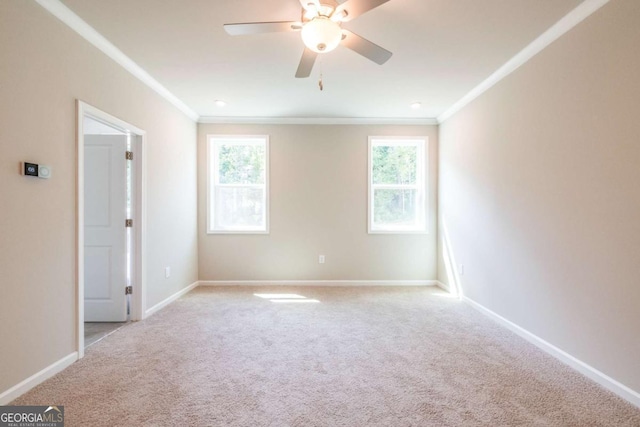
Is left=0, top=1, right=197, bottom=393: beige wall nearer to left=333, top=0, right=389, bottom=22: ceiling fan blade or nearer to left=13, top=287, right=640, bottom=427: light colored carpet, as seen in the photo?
left=13, top=287, right=640, bottom=427: light colored carpet

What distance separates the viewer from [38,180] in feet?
6.26

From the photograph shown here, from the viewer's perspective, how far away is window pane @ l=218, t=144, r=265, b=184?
458cm

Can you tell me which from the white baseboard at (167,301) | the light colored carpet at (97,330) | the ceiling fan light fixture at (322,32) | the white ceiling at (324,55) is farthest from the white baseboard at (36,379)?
the ceiling fan light fixture at (322,32)

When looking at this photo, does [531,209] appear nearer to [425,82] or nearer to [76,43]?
[425,82]

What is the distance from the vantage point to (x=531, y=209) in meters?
2.55

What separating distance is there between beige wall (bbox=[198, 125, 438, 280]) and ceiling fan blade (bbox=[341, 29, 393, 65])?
2.46 meters

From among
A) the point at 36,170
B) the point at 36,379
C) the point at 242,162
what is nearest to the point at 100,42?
the point at 36,170

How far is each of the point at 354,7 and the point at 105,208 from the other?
2984 millimetres

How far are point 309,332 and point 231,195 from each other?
105 inches

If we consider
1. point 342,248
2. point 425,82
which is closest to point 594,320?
point 425,82

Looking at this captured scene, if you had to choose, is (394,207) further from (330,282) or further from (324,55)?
(324,55)

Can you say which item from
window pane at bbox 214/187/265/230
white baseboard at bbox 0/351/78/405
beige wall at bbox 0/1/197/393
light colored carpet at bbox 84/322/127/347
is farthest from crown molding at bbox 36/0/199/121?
light colored carpet at bbox 84/322/127/347

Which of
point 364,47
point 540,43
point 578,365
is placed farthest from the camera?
point 540,43

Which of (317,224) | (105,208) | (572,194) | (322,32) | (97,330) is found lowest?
(97,330)
